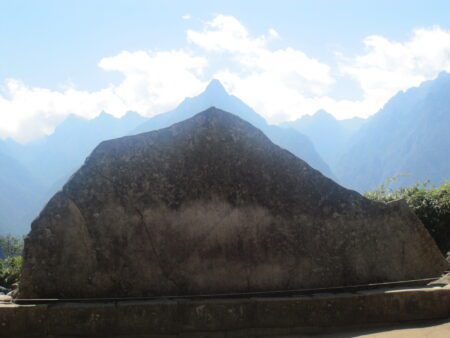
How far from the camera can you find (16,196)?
13438 centimetres

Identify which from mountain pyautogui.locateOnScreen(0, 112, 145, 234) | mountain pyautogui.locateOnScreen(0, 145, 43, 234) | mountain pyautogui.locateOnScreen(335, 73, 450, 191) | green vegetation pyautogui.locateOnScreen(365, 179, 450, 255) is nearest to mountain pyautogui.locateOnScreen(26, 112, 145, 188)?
mountain pyautogui.locateOnScreen(0, 112, 145, 234)

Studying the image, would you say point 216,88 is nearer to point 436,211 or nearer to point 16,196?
point 16,196

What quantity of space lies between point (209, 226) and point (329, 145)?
16269 cm

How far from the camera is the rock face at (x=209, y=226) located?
4.77 metres

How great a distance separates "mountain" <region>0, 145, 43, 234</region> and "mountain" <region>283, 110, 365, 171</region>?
3480 inches

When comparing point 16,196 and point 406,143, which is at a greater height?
point 406,143

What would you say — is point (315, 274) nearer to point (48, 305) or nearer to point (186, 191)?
point (186, 191)

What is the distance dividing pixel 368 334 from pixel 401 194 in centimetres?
843

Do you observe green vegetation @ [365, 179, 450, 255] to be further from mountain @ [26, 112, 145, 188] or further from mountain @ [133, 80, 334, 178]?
mountain @ [26, 112, 145, 188]

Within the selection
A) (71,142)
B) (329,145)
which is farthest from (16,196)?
(329,145)

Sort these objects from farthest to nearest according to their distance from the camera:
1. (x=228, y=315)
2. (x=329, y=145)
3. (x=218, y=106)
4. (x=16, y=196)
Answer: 1. (x=329, y=145)
2. (x=218, y=106)
3. (x=16, y=196)
4. (x=228, y=315)

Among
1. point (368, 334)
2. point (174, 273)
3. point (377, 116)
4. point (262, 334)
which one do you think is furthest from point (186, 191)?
point (377, 116)

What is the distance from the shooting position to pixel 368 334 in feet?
14.7

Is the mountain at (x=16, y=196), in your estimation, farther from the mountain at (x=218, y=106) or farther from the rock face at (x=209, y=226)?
the rock face at (x=209, y=226)
